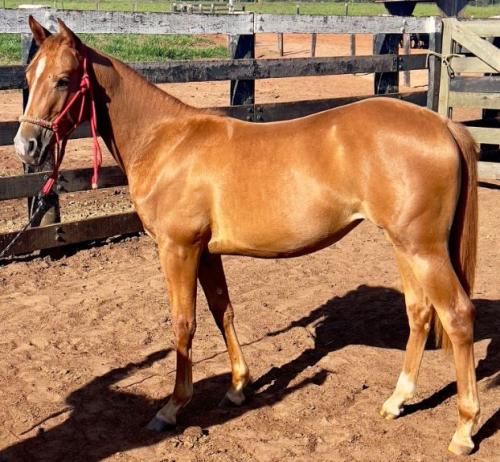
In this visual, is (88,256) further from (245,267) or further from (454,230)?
(454,230)

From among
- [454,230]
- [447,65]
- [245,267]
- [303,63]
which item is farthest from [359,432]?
[447,65]

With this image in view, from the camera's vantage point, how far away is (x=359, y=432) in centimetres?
381

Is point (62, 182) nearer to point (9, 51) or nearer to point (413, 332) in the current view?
point (413, 332)

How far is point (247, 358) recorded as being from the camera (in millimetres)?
4707

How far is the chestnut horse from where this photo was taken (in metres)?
3.57

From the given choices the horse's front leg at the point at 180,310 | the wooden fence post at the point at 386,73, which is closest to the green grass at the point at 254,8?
the wooden fence post at the point at 386,73

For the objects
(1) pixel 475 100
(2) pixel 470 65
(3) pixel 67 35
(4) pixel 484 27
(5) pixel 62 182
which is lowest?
(5) pixel 62 182

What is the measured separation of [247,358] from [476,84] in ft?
19.2

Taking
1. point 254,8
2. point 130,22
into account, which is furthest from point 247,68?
point 254,8

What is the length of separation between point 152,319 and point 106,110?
1791 millimetres

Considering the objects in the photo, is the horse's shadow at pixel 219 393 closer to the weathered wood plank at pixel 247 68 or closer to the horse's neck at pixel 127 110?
the horse's neck at pixel 127 110

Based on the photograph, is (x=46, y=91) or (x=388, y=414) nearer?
(x=46, y=91)

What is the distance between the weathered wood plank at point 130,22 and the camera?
237 inches

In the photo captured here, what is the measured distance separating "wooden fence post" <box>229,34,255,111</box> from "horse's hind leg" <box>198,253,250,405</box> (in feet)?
12.4
